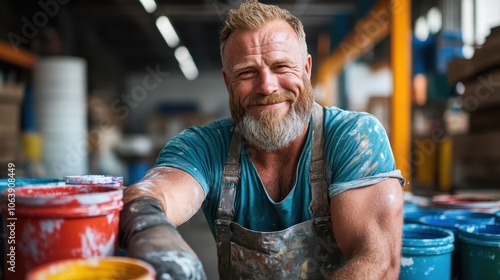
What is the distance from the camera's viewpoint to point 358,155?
211 cm

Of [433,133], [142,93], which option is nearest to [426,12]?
[433,133]

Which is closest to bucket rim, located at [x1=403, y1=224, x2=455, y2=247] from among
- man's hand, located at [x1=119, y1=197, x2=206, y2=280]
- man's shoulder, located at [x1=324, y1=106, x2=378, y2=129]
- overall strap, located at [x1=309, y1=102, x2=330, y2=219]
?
overall strap, located at [x1=309, y1=102, x2=330, y2=219]

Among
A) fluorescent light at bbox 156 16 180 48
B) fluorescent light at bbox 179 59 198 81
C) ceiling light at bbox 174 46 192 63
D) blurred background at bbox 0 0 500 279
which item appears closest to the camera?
blurred background at bbox 0 0 500 279

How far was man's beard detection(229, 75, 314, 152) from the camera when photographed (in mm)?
2277

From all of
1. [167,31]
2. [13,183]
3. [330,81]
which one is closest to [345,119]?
[13,183]

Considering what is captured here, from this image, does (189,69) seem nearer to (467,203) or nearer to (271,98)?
(467,203)

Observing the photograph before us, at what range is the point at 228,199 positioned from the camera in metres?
2.34

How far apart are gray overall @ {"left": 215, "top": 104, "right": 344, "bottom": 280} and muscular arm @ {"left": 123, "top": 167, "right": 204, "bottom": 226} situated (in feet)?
0.78

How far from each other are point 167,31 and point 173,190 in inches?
528

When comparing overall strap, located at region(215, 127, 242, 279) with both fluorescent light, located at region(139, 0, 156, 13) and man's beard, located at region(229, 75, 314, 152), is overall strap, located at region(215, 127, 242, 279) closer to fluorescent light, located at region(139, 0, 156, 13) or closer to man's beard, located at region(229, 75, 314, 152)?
man's beard, located at region(229, 75, 314, 152)

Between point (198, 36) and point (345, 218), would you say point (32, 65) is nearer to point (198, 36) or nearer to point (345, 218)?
point (345, 218)

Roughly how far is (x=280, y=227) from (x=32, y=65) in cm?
769

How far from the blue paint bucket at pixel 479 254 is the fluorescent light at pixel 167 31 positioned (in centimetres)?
1104

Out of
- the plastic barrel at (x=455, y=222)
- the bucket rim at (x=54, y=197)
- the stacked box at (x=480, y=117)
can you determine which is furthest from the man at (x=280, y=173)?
the stacked box at (x=480, y=117)
